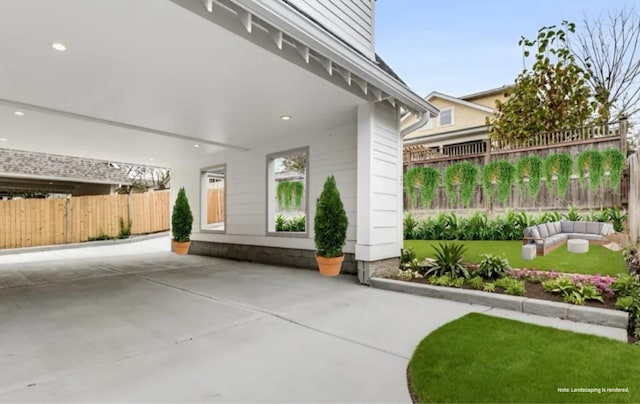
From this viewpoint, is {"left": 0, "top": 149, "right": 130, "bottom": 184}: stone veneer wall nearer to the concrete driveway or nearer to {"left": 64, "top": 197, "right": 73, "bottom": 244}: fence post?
{"left": 64, "top": 197, "right": 73, "bottom": 244}: fence post

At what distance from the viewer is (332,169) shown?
20.6 ft

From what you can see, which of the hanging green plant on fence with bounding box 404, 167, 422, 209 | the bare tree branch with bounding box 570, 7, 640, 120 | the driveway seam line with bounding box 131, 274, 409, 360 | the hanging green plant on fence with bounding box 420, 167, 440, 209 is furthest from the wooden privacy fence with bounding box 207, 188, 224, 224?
the bare tree branch with bounding box 570, 7, 640, 120

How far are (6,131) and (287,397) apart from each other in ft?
24.4

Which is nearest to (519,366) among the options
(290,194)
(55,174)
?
(290,194)

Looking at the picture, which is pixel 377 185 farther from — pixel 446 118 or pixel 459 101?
pixel 446 118

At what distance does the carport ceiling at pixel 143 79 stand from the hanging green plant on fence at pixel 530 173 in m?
5.12

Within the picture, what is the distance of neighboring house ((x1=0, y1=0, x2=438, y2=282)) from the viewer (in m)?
2.98

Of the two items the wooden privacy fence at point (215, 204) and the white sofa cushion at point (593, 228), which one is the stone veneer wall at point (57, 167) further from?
the white sofa cushion at point (593, 228)

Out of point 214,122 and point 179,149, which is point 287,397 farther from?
point 179,149

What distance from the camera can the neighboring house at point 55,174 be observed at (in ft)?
37.6

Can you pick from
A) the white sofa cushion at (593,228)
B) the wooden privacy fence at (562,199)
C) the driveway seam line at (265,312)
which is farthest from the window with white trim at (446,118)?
the driveway seam line at (265,312)

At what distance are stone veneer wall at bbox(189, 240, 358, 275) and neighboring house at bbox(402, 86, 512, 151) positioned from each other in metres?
9.82

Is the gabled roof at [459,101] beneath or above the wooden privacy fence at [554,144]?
above

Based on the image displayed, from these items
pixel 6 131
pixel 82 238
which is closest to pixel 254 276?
pixel 6 131
